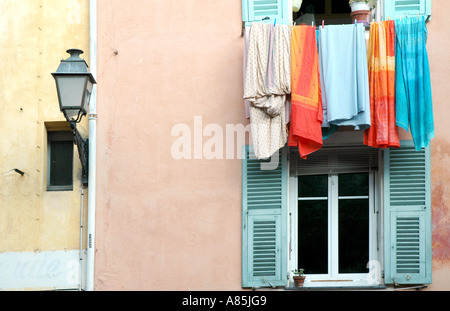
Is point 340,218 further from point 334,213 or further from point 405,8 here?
point 405,8

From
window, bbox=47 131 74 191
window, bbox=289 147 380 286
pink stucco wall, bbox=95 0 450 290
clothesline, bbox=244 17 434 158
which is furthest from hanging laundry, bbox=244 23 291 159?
window, bbox=47 131 74 191

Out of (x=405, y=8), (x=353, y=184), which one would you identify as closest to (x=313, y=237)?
(x=353, y=184)

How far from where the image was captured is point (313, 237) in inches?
473

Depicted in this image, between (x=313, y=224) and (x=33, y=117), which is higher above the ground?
(x=33, y=117)

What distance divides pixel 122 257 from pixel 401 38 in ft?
12.1

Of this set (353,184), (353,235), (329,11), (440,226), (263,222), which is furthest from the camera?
(329,11)

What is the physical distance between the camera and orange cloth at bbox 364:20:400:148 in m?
11.4

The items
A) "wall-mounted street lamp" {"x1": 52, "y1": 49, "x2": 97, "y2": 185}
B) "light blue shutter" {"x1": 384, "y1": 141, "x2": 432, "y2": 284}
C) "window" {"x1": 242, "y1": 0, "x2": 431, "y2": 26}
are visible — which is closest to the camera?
"wall-mounted street lamp" {"x1": 52, "y1": 49, "x2": 97, "y2": 185}

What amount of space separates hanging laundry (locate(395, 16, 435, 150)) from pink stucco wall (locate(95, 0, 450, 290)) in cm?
42

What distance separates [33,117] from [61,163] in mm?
586

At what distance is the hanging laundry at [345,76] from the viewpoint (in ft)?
37.3

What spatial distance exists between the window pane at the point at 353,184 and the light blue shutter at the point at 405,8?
1.73 meters

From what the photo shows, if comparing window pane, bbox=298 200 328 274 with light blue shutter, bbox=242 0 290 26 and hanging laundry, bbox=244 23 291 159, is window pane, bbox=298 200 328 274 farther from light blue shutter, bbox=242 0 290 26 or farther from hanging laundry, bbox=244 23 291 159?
light blue shutter, bbox=242 0 290 26

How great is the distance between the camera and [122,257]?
11.9 meters
